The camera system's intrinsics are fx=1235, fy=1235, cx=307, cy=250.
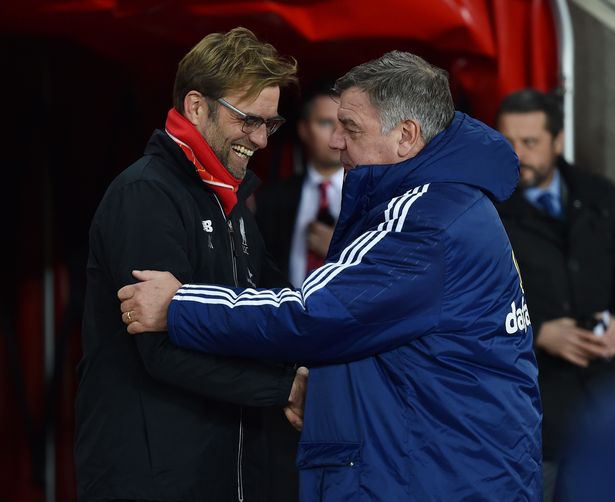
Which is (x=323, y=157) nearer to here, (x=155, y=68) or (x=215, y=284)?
(x=155, y=68)

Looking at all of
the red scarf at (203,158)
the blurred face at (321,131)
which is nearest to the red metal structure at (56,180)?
the blurred face at (321,131)

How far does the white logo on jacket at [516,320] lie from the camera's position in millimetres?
2732

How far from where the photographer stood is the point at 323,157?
462cm

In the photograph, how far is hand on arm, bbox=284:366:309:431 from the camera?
2.85 meters

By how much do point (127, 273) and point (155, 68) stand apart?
8.05 feet

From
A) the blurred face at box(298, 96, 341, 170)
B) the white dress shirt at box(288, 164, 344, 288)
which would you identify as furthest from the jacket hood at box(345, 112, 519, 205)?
the blurred face at box(298, 96, 341, 170)

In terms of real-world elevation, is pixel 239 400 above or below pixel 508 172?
below

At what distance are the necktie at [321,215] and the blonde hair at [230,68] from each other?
4.89 feet

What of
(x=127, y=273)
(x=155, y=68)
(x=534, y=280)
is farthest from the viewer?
(x=155, y=68)

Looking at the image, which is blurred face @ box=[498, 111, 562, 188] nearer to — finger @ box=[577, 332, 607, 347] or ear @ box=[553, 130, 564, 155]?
ear @ box=[553, 130, 564, 155]

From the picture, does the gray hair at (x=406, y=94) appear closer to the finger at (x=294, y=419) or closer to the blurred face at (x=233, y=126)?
the blurred face at (x=233, y=126)

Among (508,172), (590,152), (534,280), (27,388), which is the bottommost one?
(27,388)

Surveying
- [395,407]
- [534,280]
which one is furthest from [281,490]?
[395,407]

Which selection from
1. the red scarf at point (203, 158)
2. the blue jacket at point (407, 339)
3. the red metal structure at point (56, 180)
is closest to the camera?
the blue jacket at point (407, 339)
